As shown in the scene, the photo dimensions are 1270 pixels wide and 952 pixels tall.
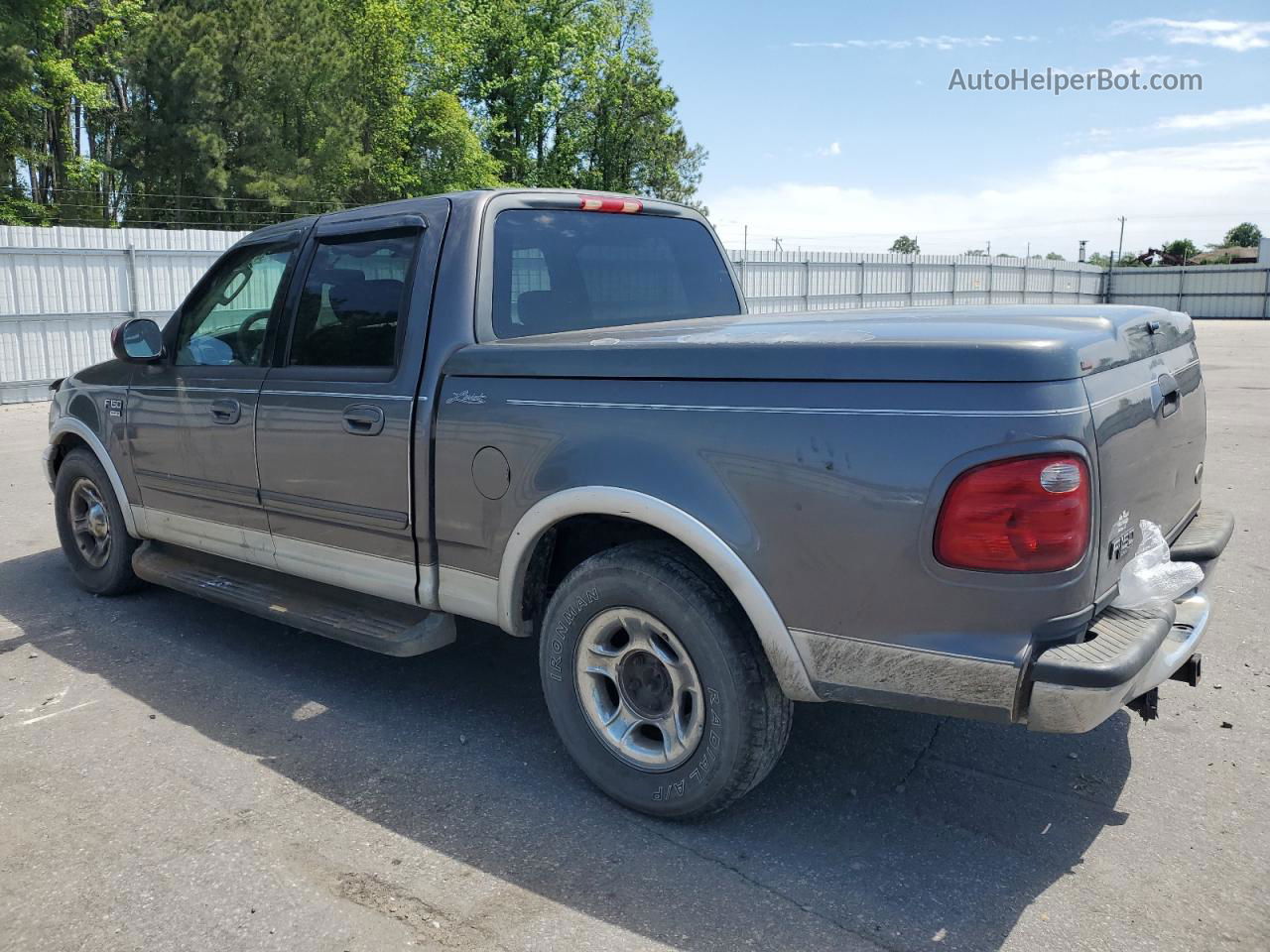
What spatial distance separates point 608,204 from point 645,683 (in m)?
2.12

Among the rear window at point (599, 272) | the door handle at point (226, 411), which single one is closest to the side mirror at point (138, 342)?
the door handle at point (226, 411)

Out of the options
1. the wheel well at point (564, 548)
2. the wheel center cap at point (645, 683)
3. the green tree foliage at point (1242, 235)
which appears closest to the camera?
the wheel center cap at point (645, 683)

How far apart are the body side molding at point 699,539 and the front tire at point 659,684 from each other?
0.28 feet

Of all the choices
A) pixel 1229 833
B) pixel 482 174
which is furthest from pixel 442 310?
pixel 482 174

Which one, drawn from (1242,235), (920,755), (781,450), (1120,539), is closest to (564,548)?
(781,450)

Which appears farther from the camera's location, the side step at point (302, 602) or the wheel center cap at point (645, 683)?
the side step at point (302, 602)

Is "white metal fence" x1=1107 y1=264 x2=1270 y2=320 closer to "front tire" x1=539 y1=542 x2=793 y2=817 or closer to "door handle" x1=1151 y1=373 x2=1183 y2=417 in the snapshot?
"door handle" x1=1151 y1=373 x2=1183 y2=417

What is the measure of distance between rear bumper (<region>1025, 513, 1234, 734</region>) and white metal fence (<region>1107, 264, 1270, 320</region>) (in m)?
46.2

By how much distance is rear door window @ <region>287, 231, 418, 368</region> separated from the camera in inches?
151

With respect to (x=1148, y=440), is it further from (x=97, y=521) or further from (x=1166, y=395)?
(x=97, y=521)

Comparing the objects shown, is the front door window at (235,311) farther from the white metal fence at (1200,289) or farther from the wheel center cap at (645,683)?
the white metal fence at (1200,289)

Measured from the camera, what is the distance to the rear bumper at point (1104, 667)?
2.43 meters

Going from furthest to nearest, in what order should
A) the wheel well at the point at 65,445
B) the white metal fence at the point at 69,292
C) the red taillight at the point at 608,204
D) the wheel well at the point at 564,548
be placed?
the white metal fence at the point at 69,292
the wheel well at the point at 65,445
the red taillight at the point at 608,204
the wheel well at the point at 564,548

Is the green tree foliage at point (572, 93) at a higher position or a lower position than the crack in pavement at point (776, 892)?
higher
